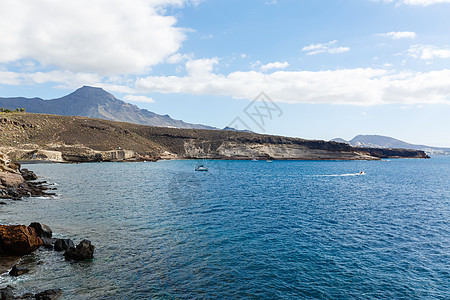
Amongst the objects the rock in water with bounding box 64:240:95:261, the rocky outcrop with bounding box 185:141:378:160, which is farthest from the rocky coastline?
the rocky outcrop with bounding box 185:141:378:160

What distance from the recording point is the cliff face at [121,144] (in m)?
126

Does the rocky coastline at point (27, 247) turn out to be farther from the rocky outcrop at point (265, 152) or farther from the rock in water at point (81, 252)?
the rocky outcrop at point (265, 152)

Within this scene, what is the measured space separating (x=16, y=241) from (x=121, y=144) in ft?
451

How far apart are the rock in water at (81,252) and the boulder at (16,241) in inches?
136

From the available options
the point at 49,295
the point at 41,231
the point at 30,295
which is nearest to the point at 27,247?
the point at 41,231

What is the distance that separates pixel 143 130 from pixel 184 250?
575ft

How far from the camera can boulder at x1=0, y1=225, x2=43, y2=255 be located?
71.6 ft

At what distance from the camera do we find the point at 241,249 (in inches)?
957

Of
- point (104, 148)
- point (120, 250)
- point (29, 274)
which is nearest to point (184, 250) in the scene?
point (120, 250)

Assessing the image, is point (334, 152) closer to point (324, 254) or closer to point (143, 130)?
point (143, 130)

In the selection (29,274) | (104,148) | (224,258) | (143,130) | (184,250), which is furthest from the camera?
(143,130)

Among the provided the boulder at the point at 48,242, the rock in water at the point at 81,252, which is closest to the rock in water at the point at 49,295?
the rock in water at the point at 81,252

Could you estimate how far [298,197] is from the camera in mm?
51094

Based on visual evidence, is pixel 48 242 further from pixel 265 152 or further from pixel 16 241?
pixel 265 152
